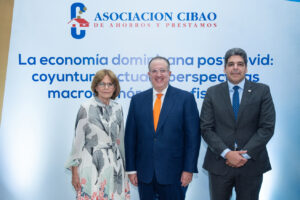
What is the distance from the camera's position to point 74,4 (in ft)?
11.3

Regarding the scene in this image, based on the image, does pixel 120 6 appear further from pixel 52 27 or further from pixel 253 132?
pixel 253 132

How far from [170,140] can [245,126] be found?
0.60 meters

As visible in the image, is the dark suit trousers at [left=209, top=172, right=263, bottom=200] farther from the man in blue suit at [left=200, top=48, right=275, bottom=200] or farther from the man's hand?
the man's hand

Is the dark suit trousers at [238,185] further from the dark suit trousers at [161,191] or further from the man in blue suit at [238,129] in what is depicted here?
the dark suit trousers at [161,191]

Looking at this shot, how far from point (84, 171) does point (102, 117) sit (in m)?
0.46

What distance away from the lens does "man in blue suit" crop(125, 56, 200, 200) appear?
225 centimetres

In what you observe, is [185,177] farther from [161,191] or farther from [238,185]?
[238,185]

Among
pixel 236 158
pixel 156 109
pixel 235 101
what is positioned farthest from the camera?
pixel 156 109

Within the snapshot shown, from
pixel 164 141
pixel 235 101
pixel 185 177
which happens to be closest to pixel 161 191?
pixel 185 177

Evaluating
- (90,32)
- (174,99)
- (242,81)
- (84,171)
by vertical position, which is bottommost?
(84,171)

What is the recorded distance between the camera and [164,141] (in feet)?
7.38

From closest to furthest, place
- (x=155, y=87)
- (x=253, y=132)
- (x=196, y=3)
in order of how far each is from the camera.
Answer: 1. (x=253, y=132)
2. (x=155, y=87)
3. (x=196, y=3)

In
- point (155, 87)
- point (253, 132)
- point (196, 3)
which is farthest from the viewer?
point (196, 3)

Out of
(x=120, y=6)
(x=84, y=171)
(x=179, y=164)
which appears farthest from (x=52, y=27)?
(x=179, y=164)
